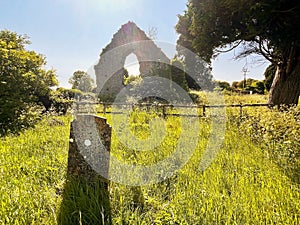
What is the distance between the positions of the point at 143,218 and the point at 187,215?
0.44 meters

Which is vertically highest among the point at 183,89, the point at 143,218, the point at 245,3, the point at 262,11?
the point at 245,3

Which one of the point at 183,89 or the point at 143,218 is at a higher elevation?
the point at 183,89

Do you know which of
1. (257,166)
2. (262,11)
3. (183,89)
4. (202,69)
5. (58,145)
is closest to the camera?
(257,166)

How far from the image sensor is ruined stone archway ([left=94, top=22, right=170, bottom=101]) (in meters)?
23.4

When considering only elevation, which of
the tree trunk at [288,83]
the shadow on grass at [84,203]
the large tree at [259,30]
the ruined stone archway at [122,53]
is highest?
the ruined stone archway at [122,53]

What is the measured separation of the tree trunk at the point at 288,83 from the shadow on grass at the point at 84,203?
871 centimetres

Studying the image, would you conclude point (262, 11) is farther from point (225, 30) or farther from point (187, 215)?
point (187, 215)

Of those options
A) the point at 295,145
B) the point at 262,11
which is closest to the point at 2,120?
the point at 295,145

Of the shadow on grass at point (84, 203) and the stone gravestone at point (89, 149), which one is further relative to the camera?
the stone gravestone at point (89, 149)

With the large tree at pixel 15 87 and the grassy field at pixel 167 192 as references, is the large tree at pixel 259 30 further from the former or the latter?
the large tree at pixel 15 87

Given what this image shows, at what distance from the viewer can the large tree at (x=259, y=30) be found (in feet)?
23.9

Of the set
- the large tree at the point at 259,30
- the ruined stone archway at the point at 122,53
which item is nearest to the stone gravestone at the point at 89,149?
the large tree at the point at 259,30

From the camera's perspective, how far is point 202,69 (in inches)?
1334

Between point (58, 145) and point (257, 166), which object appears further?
point (58, 145)
